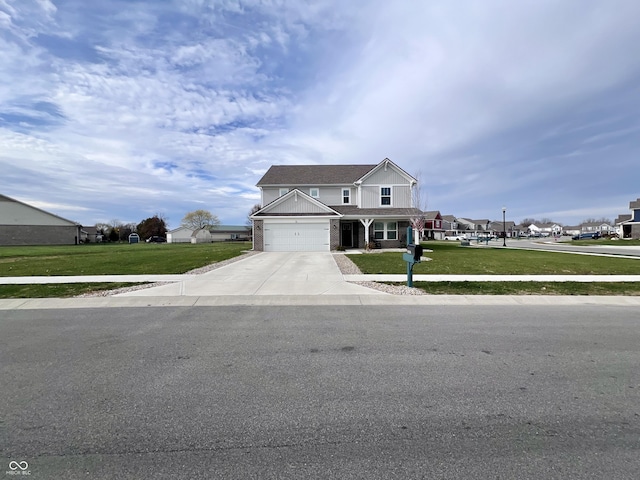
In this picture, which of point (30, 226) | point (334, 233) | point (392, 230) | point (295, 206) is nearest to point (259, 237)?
point (295, 206)

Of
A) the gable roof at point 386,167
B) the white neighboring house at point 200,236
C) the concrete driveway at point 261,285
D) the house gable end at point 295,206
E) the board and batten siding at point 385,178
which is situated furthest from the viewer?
the white neighboring house at point 200,236

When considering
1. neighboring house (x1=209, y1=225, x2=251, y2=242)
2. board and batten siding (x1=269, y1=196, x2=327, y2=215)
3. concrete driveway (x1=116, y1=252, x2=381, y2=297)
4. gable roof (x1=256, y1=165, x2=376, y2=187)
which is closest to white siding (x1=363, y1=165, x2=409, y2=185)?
gable roof (x1=256, y1=165, x2=376, y2=187)

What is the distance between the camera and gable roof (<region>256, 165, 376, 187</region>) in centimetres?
2822

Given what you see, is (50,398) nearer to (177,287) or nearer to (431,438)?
(431,438)

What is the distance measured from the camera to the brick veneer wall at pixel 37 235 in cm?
5547

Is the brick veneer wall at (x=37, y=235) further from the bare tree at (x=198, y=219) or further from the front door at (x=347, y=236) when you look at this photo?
the front door at (x=347, y=236)

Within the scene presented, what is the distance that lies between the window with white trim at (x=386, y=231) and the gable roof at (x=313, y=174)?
4.72 metres

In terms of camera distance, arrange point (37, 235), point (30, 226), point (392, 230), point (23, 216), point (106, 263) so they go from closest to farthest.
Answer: point (106, 263) < point (392, 230) < point (23, 216) < point (30, 226) < point (37, 235)

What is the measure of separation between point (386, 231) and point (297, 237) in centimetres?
752

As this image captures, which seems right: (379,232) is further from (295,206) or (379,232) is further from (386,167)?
(295,206)

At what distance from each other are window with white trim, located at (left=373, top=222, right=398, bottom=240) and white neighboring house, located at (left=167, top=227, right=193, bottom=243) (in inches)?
2445

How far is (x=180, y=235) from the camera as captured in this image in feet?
259

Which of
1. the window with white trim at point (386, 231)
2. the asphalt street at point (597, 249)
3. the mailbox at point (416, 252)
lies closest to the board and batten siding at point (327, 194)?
the window with white trim at point (386, 231)

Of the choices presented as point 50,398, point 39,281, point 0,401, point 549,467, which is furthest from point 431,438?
point 39,281
